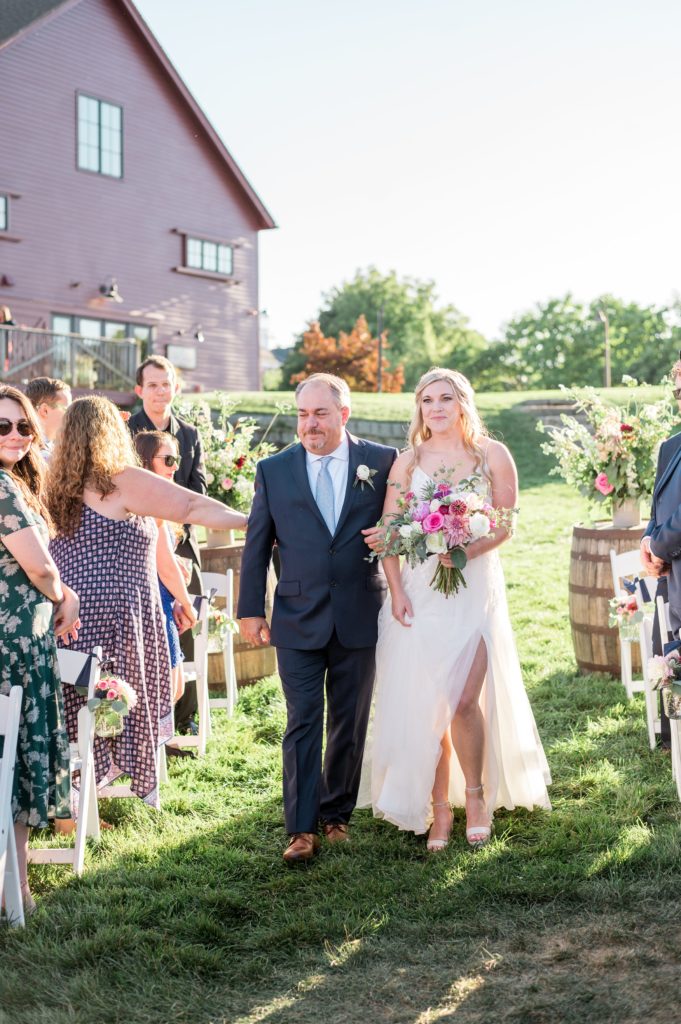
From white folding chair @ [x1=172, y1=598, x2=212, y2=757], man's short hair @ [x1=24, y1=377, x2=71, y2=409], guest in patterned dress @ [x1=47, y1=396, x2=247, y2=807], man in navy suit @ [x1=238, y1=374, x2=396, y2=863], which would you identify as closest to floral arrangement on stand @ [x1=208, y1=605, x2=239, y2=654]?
white folding chair @ [x1=172, y1=598, x2=212, y2=757]

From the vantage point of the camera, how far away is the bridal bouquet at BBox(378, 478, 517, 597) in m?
4.96

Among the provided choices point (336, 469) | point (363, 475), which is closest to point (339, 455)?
point (336, 469)

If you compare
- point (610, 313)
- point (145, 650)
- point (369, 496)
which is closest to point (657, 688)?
point (369, 496)

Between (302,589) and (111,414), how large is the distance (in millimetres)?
1280

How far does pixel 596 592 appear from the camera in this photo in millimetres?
8430

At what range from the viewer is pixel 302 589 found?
207 inches

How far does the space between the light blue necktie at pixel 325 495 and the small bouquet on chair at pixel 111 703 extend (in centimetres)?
126

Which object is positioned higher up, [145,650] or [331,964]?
[145,650]

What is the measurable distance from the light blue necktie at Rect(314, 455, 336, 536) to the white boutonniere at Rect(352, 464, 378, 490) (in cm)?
13

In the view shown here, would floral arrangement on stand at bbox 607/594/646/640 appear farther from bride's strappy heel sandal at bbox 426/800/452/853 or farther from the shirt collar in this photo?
the shirt collar

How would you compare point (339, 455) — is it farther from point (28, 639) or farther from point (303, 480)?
point (28, 639)

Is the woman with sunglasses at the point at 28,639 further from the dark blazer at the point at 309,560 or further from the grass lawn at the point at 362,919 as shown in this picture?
the dark blazer at the point at 309,560

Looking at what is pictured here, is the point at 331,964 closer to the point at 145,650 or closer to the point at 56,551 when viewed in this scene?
the point at 145,650

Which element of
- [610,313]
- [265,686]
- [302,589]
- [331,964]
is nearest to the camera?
[331,964]
